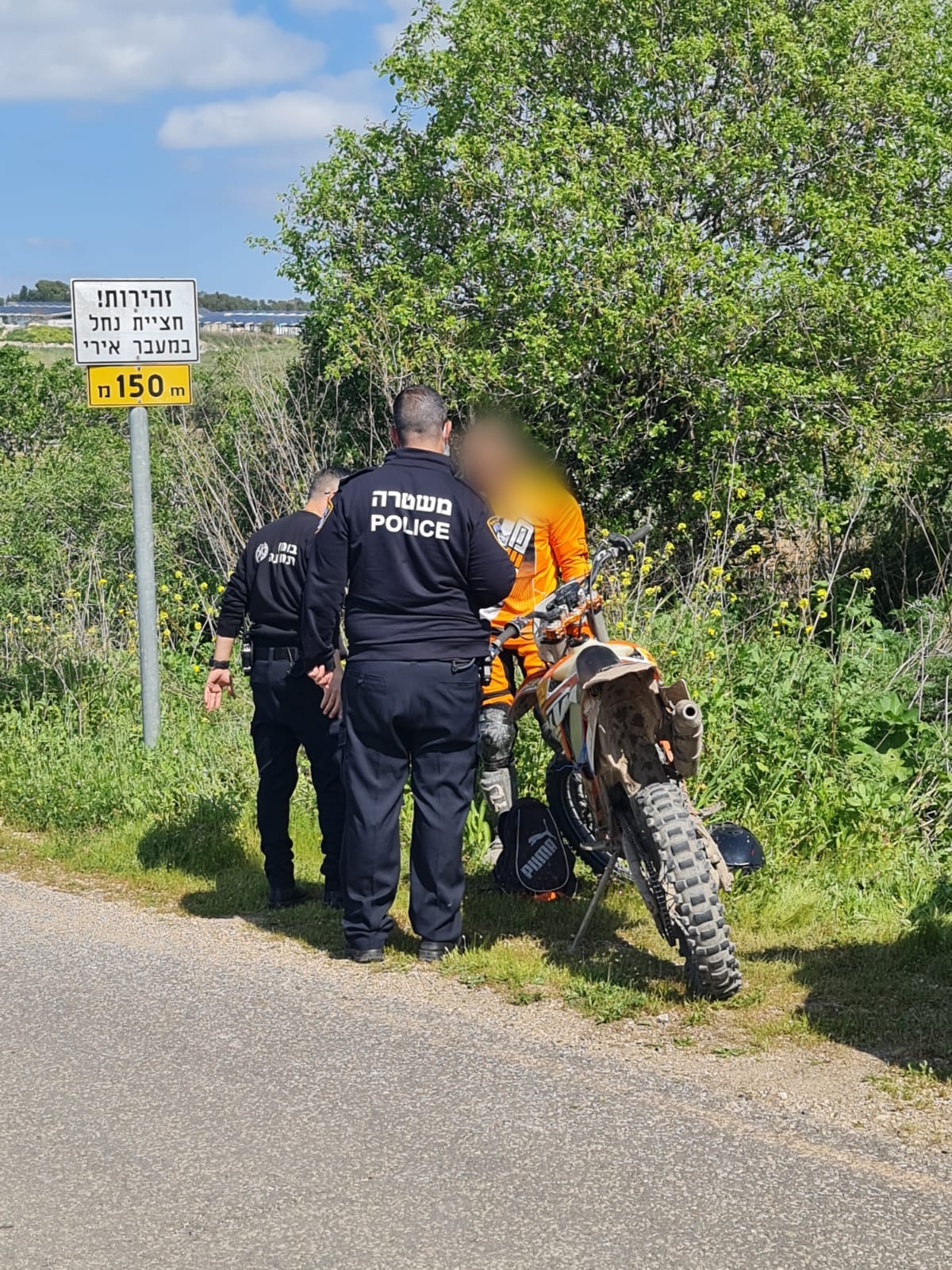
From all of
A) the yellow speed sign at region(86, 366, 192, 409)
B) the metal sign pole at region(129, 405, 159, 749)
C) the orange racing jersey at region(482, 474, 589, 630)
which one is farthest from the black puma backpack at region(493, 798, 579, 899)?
the yellow speed sign at region(86, 366, 192, 409)

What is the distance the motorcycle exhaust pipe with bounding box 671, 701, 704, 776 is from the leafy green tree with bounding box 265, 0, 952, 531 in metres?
7.01

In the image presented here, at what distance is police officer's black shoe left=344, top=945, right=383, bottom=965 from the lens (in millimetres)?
5883

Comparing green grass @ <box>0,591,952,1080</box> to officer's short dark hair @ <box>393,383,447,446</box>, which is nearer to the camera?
green grass @ <box>0,591,952,1080</box>

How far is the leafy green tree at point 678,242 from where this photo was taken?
1286 centimetres

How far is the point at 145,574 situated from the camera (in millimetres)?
8648

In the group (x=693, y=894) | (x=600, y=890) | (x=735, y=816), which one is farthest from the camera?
(x=735, y=816)

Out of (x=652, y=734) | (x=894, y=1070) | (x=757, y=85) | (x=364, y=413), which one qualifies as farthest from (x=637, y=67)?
(x=894, y=1070)

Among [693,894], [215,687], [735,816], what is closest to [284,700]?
[215,687]

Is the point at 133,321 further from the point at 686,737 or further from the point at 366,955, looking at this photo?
the point at 686,737

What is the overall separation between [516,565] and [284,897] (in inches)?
72.8

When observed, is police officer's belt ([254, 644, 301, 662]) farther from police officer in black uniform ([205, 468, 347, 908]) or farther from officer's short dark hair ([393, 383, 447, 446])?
officer's short dark hair ([393, 383, 447, 446])

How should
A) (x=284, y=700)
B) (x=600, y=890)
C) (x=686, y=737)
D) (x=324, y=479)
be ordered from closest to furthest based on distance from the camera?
(x=686, y=737) → (x=600, y=890) → (x=284, y=700) → (x=324, y=479)

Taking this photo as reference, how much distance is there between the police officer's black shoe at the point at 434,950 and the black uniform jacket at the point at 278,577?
1.50 metres

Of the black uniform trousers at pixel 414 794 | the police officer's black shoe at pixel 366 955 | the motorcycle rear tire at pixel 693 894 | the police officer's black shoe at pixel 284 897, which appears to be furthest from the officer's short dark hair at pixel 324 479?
the motorcycle rear tire at pixel 693 894
